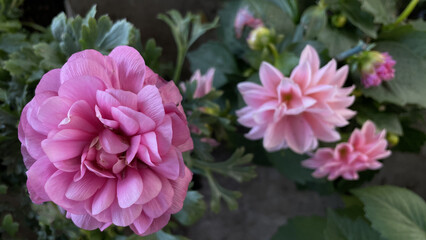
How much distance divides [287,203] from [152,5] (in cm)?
55

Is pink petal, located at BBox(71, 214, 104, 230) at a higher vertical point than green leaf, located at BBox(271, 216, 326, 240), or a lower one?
higher

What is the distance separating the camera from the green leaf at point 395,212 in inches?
19.3

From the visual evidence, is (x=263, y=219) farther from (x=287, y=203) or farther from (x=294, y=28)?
(x=294, y=28)

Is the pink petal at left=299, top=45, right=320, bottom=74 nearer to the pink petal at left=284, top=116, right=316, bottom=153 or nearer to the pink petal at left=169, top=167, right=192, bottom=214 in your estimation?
the pink petal at left=284, top=116, right=316, bottom=153

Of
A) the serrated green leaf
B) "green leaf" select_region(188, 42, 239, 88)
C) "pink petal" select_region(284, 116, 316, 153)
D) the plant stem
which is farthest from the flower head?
the serrated green leaf

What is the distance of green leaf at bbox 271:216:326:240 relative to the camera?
629 mm

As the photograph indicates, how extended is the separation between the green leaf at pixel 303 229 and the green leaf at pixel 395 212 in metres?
0.12

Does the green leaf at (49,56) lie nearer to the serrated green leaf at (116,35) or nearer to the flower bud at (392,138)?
the serrated green leaf at (116,35)

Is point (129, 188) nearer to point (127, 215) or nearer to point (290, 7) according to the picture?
point (127, 215)

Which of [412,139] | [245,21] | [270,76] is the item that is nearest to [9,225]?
[270,76]

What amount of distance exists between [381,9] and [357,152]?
216 millimetres

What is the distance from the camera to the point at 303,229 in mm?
647

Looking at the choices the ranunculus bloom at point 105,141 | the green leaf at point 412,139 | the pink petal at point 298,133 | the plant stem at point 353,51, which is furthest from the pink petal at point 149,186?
the green leaf at point 412,139

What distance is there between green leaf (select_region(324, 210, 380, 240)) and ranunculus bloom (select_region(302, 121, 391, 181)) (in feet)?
0.26
